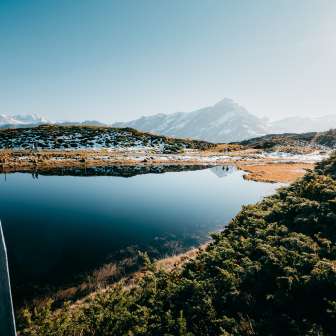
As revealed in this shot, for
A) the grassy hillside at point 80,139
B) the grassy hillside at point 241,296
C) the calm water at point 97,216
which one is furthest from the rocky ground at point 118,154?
the grassy hillside at point 241,296

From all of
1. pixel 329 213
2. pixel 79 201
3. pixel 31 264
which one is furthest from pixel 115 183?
pixel 329 213

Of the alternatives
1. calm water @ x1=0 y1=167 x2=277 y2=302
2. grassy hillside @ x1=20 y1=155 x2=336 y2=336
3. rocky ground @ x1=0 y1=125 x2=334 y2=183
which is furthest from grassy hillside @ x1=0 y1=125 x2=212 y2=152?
grassy hillside @ x1=20 y1=155 x2=336 y2=336

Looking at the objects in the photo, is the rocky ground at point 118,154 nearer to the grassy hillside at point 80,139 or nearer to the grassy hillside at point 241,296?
the grassy hillside at point 80,139

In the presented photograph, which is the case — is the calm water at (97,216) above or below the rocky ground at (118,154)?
below

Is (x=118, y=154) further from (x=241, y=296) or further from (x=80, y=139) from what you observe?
(x=241, y=296)

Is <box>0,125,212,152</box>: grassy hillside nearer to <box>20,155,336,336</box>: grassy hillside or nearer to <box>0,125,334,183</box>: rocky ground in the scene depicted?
<box>0,125,334,183</box>: rocky ground

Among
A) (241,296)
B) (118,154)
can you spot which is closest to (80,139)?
(118,154)

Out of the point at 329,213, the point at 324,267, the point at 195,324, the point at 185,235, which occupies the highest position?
the point at 329,213

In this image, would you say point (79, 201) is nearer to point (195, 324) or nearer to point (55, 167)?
point (195, 324)
